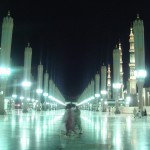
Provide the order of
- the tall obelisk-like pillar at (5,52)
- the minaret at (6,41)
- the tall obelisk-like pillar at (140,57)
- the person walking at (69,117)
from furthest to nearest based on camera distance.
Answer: the tall obelisk-like pillar at (140,57), the minaret at (6,41), the tall obelisk-like pillar at (5,52), the person walking at (69,117)

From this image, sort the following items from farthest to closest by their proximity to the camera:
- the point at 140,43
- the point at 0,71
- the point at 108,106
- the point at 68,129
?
1. the point at 108,106
2. the point at 140,43
3. the point at 0,71
4. the point at 68,129

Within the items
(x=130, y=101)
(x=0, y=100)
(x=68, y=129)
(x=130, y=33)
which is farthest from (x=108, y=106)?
(x=68, y=129)

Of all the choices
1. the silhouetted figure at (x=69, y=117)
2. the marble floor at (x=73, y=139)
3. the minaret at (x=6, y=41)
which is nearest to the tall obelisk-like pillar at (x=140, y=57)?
the minaret at (x=6, y=41)

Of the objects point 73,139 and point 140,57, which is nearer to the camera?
point 73,139

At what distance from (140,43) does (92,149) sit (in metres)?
43.2

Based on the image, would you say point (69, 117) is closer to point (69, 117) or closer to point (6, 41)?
point (69, 117)

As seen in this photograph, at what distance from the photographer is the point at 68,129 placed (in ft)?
56.4

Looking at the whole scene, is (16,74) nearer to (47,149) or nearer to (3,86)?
(3,86)

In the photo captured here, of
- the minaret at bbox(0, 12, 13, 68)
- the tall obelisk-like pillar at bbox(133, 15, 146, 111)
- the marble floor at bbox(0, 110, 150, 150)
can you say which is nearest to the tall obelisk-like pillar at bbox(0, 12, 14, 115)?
the minaret at bbox(0, 12, 13, 68)

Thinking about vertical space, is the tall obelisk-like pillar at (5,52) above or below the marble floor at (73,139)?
above

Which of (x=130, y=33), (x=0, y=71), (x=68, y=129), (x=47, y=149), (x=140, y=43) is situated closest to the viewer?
(x=47, y=149)

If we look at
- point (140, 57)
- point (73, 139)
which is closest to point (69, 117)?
point (73, 139)

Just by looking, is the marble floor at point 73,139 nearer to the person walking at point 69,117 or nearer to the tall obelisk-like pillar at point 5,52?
the person walking at point 69,117

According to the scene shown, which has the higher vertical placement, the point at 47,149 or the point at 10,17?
the point at 10,17
